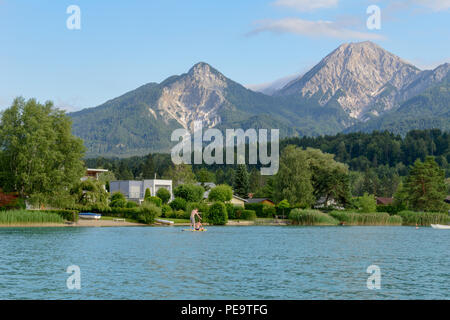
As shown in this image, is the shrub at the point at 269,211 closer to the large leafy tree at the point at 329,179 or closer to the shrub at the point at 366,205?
the large leafy tree at the point at 329,179

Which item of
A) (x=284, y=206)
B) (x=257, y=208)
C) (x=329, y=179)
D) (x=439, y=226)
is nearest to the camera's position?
(x=439, y=226)

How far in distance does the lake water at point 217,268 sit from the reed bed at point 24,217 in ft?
44.7

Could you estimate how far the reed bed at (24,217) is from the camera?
62.5 m

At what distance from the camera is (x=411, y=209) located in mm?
94375

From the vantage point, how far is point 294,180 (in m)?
94.4

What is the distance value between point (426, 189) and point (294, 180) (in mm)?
22445

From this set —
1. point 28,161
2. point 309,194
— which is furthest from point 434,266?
point 309,194

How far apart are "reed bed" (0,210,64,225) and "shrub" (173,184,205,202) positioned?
1287 inches

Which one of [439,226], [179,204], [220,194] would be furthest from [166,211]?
[439,226]

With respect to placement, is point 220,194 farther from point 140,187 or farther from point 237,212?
point 140,187

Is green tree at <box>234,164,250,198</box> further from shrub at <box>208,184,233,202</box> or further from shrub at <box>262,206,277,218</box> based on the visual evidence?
shrub at <box>262,206,277,218</box>

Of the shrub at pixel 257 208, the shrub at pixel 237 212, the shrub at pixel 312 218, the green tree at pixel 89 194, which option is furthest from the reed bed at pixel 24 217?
the shrub at pixel 257 208

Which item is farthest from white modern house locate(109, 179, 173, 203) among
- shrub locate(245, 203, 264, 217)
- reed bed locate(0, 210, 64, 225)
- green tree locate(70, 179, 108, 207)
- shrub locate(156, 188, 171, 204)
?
reed bed locate(0, 210, 64, 225)

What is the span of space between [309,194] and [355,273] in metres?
64.6
